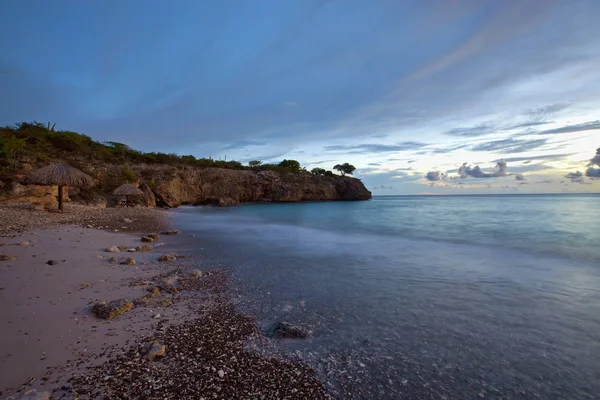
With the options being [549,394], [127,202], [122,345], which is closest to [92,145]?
[127,202]

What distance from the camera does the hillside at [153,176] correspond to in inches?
616

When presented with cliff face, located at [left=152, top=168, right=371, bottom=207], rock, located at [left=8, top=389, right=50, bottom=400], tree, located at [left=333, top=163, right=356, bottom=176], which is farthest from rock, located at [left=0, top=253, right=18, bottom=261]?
tree, located at [left=333, top=163, right=356, bottom=176]

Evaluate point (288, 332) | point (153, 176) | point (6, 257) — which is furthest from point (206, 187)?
point (288, 332)

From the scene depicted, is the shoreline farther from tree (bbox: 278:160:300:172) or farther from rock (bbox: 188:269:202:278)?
tree (bbox: 278:160:300:172)

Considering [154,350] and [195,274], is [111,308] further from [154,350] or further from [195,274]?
[195,274]

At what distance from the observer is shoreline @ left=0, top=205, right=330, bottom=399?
2.45 meters

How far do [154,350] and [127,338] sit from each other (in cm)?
57

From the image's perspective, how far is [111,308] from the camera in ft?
12.2

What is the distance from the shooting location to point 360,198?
191 feet

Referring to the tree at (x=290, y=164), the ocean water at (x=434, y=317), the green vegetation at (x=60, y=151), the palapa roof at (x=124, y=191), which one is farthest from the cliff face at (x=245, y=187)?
the ocean water at (x=434, y=317)

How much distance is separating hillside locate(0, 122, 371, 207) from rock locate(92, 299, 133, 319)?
48.3ft

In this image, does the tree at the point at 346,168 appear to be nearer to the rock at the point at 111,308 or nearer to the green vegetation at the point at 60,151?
the green vegetation at the point at 60,151

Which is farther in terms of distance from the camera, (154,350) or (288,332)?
(288,332)

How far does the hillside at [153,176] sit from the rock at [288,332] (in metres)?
16.7
